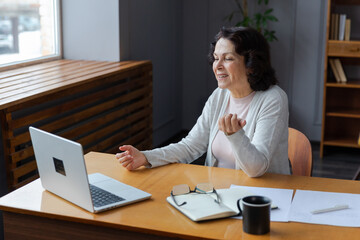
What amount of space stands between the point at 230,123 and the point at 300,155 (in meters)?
0.57

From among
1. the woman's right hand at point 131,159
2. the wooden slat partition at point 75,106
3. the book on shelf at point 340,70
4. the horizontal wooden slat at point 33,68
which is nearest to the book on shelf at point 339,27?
the book on shelf at point 340,70

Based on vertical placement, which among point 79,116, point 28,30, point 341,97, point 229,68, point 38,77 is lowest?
point 341,97

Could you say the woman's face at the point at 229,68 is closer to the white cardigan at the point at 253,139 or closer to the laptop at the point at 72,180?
the white cardigan at the point at 253,139

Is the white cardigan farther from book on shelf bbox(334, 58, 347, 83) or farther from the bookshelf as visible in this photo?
book on shelf bbox(334, 58, 347, 83)

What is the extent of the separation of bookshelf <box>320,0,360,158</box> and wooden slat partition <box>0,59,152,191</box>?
1586mm

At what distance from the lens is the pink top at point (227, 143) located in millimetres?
2338

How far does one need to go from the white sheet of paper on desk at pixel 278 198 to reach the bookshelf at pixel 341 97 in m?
3.00

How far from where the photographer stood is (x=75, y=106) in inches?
132

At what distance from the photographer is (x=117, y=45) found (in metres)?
4.14

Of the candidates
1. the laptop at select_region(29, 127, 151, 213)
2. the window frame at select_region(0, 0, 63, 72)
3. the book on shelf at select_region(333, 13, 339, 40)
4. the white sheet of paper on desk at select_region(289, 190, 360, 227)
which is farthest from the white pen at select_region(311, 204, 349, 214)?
the book on shelf at select_region(333, 13, 339, 40)

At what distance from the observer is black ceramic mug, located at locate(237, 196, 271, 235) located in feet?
5.11

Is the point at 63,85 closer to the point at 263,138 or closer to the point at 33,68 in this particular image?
the point at 33,68

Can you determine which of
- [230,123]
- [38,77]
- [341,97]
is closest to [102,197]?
[230,123]

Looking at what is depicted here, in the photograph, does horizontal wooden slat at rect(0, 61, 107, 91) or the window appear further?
the window
